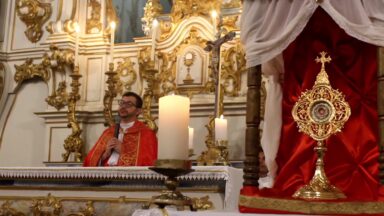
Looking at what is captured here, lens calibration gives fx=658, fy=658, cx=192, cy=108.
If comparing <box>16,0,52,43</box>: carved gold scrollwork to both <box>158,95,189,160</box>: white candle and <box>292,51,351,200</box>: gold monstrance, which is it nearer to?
<box>292,51,351,200</box>: gold monstrance

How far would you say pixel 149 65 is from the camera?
17.1 feet

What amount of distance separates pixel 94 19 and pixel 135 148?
62.9 inches

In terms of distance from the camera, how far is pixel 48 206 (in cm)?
421

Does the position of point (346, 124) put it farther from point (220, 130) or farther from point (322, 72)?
point (220, 130)

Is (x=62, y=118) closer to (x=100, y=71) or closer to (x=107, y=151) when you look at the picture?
(x=100, y=71)

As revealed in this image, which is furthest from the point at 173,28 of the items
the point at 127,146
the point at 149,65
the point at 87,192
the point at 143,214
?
the point at 143,214

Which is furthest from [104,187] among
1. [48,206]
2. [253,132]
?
[253,132]

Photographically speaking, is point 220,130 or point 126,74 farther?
point 126,74

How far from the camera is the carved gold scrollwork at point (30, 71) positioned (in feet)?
19.3

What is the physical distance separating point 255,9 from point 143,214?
1371 millimetres

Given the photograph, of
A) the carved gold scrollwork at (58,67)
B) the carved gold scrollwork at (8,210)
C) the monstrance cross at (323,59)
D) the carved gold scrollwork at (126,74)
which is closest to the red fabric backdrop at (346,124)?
the monstrance cross at (323,59)

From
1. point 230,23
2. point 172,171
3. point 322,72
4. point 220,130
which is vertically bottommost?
point 172,171

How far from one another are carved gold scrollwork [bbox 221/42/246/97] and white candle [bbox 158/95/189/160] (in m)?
2.66

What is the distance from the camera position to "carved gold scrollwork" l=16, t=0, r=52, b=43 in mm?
6082
